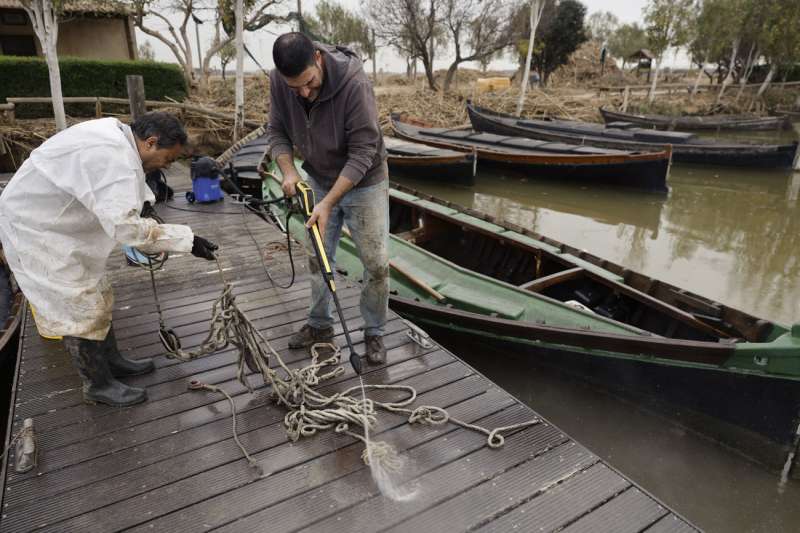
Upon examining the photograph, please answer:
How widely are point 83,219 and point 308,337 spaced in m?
1.59

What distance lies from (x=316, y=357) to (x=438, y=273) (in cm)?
235

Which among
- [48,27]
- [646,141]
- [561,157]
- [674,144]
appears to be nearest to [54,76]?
[48,27]

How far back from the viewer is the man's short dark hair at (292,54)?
2.38m

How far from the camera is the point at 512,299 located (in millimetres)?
4660

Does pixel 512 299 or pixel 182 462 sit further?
pixel 512 299

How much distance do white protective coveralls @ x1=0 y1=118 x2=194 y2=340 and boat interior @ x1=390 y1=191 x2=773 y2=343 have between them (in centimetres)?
362

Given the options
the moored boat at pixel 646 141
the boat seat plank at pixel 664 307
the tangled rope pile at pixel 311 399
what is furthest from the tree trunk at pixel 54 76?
the moored boat at pixel 646 141

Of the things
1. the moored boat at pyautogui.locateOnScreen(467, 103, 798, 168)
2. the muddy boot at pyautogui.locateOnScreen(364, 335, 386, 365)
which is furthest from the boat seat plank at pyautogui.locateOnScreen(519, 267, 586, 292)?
the moored boat at pyautogui.locateOnScreen(467, 103, 798, 168)

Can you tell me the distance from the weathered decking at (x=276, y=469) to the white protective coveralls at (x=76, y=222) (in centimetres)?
61

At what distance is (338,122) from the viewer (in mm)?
2709

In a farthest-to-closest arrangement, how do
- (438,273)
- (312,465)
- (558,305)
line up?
1. (438,273)
2. (558,305)
3. (312,465)

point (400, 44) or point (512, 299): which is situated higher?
point (400, 44)

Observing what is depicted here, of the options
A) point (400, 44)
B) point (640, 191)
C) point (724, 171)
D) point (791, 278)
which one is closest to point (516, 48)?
point (400, 44)

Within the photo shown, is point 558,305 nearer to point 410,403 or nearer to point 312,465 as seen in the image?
point 410,403
